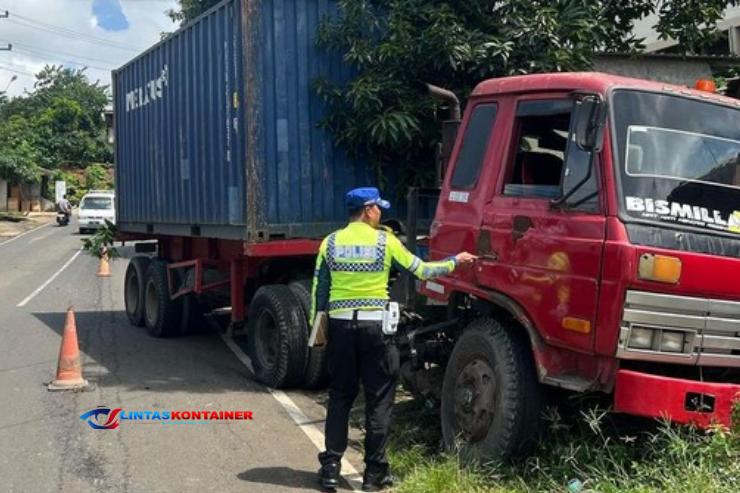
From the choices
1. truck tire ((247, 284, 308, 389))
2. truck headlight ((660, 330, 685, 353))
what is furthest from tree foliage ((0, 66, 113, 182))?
truck headlight ((660, 330, 685, 353))

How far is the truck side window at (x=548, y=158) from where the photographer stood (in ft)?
14.2

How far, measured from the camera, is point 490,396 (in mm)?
4711

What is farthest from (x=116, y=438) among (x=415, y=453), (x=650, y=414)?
(x=650, y=414)

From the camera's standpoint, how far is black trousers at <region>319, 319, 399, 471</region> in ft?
15.7

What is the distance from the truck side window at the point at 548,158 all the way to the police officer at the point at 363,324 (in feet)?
1.90

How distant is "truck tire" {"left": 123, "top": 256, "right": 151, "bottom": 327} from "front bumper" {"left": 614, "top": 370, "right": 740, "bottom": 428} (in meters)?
8.51

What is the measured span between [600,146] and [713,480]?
172 centimetres

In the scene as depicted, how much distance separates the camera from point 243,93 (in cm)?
755

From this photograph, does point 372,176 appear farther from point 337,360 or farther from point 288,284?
point 337,360

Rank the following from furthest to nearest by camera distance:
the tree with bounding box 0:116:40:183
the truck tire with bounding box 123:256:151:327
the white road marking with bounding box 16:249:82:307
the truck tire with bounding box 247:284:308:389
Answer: the tree with bounding box 0:116:40:183 < the white road marking with bounding box 16:249:82:307 < the truck tire with bounding box 123:256:151:327 < the truck tire with bounding box 247:284:308:389

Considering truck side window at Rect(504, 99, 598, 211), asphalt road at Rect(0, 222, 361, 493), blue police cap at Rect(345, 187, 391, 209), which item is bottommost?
asphalt road at Rect(0, 222, 361, 493)

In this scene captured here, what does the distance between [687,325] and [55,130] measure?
6355 cm

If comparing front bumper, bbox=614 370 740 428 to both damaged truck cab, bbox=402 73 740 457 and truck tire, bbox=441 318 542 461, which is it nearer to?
damaged truck cab, bbox=402 73 740 457

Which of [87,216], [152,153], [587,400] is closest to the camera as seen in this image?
[587,400]
